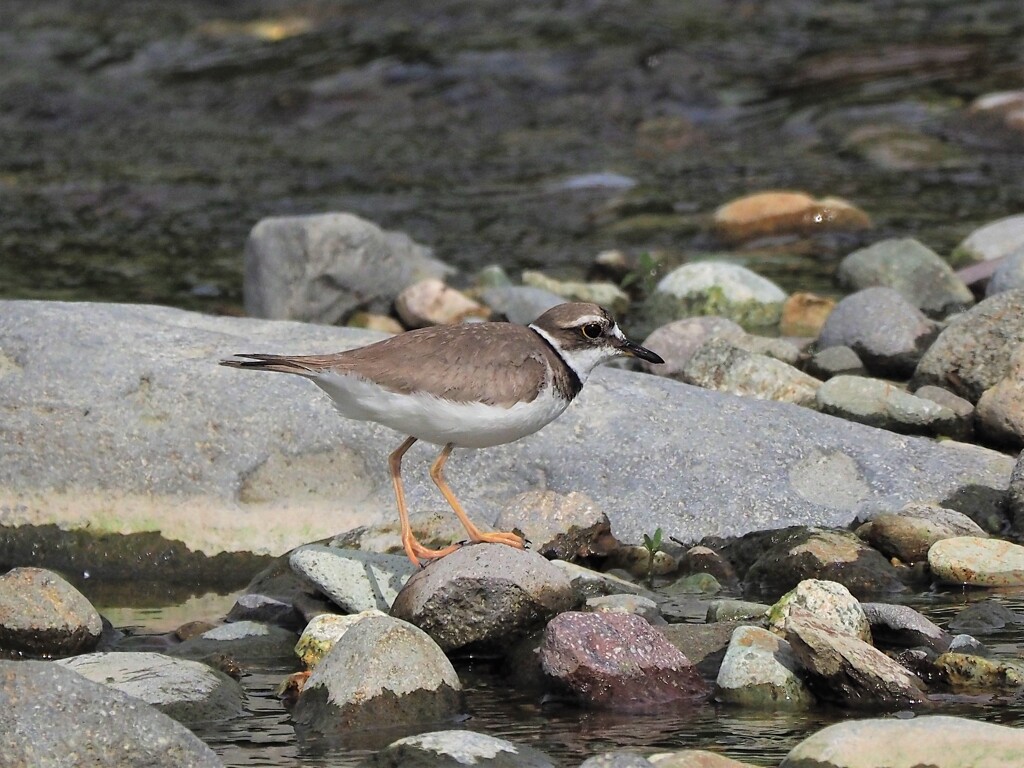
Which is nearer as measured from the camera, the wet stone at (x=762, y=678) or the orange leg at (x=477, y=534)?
the wet stone at (x=762, y=678)

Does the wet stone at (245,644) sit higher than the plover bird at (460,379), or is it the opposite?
the plover bird at (460,379)

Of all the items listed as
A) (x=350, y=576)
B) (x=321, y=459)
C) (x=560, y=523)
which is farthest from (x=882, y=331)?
(x=350, y=576)

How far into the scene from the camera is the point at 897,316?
34.4 ft

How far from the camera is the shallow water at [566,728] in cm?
561

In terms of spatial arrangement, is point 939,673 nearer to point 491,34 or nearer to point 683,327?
point 683,327

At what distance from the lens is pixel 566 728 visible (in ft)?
19.4

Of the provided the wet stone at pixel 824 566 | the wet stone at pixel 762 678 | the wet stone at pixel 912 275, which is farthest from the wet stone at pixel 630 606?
the wet stone at pixel 912 275

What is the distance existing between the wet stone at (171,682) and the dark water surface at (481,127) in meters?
7.79

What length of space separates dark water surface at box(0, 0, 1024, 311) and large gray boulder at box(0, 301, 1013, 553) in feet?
17.3

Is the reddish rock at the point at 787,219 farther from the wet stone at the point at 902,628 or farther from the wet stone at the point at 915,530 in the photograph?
the wet stone at the point at 902,628

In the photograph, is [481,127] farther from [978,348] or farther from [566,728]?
[566,728]

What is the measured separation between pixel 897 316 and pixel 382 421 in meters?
4.84

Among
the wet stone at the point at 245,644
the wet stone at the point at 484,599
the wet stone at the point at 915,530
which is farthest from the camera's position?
the wet stone at the point at 915,530

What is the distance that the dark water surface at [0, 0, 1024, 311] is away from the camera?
15.7m
